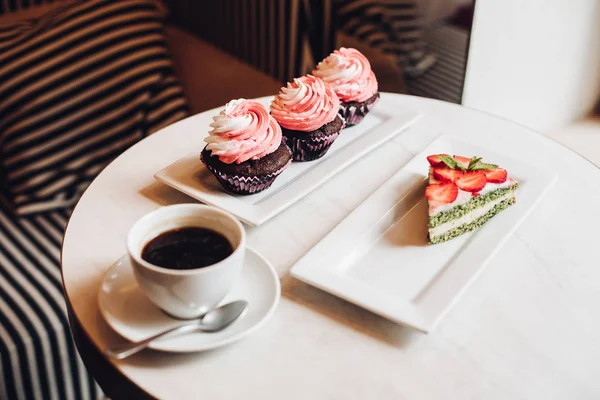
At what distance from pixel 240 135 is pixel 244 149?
0.02 m

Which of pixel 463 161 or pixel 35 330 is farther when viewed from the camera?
pixel 35 330

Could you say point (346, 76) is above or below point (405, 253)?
above

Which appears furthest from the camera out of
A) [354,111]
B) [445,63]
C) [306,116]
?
[445,63]

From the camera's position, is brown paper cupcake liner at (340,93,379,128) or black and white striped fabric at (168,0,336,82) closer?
brown paper cupcake liner at (340,93,379,128)

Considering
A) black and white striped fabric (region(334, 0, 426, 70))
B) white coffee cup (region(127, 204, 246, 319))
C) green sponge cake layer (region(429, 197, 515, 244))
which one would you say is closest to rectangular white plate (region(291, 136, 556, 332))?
green sponge cake layer (region(429, 197, 515, 244))

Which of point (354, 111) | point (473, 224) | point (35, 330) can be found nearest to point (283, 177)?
point (354, 111)

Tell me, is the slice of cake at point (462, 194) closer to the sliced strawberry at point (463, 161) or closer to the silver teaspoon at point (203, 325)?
the sliced strawberry at point (463, 161)

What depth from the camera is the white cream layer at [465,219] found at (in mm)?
843

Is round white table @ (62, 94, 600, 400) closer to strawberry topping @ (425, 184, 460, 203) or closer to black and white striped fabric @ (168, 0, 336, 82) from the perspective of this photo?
strawberry topping @ (425, 184, 460, 203)

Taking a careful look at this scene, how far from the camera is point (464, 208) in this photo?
0.85m

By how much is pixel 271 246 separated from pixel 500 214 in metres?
0.35

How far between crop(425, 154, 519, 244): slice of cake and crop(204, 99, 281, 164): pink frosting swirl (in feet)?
0.84

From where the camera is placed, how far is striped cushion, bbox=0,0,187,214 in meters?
1.42

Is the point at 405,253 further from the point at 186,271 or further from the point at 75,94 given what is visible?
the point at 75,94
